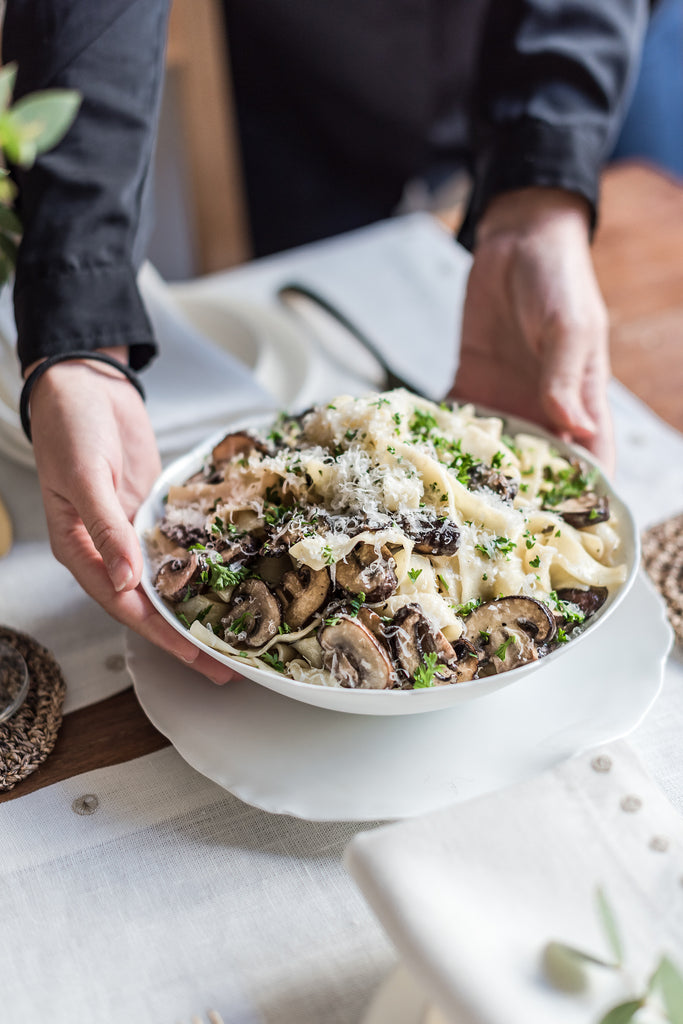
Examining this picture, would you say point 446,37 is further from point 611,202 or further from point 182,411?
point 182,411

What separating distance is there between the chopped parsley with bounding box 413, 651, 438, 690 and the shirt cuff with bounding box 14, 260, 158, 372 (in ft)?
2.54

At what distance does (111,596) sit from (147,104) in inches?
36.6

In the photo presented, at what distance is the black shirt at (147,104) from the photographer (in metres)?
1.47

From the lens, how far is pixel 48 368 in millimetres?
1375

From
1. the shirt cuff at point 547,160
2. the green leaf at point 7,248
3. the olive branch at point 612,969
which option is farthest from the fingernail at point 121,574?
the shirt cuff at point 547,160

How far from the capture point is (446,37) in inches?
110

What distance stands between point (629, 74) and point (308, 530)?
1436 millimetres

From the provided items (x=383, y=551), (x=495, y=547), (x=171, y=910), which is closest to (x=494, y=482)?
(x=495, y=547)

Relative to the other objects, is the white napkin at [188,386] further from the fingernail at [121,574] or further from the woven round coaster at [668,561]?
the woven round coaster at [668,561]

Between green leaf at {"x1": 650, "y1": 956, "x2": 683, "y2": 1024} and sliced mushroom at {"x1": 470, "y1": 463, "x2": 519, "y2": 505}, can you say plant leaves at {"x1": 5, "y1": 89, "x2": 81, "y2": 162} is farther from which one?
green leaf at {"x1": 650, "y1": 956, "x2": 683, "y2": 1024}

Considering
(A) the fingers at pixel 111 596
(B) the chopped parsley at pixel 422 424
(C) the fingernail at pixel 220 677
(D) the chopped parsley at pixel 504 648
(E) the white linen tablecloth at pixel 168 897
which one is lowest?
(E) the white linen tablecloth at pixel 168 897

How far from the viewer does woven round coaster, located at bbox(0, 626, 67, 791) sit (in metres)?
1.12

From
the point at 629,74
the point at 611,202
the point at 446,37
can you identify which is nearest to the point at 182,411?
the point at 629,74

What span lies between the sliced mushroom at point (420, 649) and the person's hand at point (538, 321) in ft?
1.87
